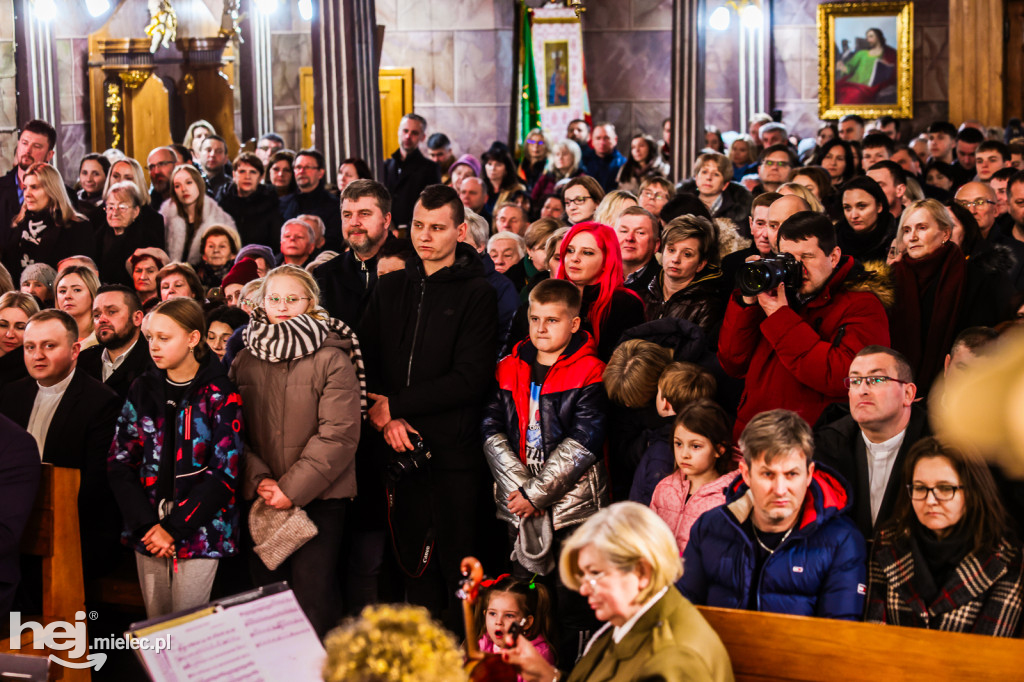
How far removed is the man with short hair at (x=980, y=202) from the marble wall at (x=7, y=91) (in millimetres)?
9680

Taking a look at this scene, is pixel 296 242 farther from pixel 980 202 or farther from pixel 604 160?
pixel 604 160

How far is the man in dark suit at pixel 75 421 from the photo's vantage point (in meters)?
3.95

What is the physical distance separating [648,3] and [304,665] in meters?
12.3

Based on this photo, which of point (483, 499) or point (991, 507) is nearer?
point (991, 507)

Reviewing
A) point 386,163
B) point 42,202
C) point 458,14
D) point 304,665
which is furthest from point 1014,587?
point 458,14

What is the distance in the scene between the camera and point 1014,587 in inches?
109

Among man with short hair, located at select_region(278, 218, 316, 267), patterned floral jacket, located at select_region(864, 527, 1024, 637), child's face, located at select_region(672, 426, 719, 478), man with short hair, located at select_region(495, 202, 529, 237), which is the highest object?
man with short hair, located at select_region(495, 202, 529, 237)

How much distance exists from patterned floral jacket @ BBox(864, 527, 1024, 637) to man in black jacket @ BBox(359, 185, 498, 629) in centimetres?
158

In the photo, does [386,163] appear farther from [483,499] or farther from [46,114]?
[483,499]

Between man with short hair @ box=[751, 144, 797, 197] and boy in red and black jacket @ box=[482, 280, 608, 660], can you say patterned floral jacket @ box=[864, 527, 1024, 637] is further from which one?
man with short hair @ box=[751, 144, 797, 197]

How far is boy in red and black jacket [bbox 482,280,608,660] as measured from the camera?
364cm

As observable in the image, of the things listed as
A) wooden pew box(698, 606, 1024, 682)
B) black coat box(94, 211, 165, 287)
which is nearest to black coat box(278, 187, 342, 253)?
black coat box(94, 211, 165, 287)

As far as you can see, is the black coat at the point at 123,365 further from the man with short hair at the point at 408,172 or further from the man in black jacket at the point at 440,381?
the man with short hair at the point at 408,172

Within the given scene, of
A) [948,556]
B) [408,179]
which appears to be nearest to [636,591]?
[948,556]
